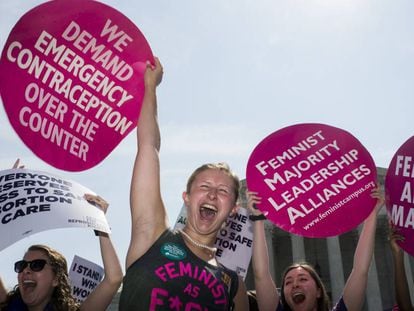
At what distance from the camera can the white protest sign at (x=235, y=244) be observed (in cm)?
1021

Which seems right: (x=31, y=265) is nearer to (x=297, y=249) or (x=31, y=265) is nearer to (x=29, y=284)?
(x=29, y=284)

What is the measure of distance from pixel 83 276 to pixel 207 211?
30.3ft

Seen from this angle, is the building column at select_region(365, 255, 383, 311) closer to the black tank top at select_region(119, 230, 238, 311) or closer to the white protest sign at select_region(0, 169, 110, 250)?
A: the white protest sign at select_region(0, 169, 110, 250)

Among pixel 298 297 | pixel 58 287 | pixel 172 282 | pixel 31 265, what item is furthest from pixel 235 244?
pixel 172 282

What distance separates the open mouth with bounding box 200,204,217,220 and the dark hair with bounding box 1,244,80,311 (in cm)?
262

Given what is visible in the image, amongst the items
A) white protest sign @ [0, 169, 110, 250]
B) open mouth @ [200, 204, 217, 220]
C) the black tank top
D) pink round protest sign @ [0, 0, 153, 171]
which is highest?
pink round protest sign @ [0, 0, 153, 171]

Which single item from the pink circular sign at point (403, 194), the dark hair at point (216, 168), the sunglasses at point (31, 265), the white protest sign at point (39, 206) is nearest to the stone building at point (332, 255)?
the pink circular sign at point (403, 194)

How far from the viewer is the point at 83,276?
12.1 meters

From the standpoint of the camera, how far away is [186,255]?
3.41 metres

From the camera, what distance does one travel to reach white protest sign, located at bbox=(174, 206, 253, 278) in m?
10.2

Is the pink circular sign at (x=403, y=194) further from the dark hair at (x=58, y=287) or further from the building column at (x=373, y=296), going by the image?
the building column at (x=373, y=296)

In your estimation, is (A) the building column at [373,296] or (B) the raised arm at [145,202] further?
(A) the building column at [373,296]

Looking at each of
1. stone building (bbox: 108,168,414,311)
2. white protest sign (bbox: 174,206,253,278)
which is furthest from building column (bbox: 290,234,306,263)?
white protest sign (bbox: 174,206,253,278)

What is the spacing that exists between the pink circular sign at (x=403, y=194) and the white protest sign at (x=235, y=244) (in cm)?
A: 354
